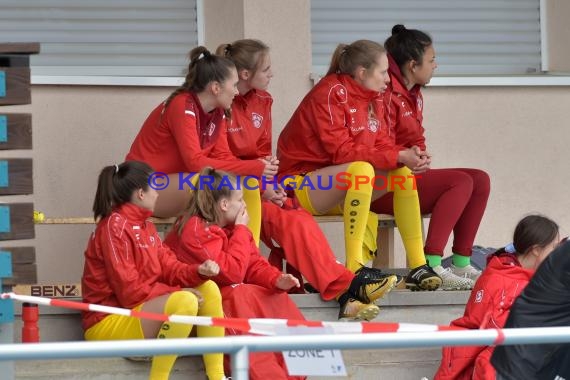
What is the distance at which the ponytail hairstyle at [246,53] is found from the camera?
22.2 feet

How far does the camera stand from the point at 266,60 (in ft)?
22.3

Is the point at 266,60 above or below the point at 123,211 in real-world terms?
above

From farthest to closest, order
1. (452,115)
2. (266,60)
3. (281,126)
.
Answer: (452,115) → (281,126) → (266,60)

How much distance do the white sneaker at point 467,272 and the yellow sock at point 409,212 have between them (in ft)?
1.09

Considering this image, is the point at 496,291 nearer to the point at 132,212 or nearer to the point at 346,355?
the point at 346,355

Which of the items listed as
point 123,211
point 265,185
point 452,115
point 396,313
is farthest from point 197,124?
point 452,115

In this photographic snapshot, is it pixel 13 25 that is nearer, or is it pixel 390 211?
pixel 390 211

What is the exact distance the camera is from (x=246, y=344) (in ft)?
10.6

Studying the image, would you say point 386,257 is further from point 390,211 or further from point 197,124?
point 197,124

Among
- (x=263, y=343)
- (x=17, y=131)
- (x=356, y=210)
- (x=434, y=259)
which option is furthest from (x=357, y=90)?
(x=263, y=343)

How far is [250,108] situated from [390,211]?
0.92 meters

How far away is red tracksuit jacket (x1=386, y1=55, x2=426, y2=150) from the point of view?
7.14 metres

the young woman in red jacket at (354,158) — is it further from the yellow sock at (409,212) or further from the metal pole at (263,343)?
the metal pole at (263,343)

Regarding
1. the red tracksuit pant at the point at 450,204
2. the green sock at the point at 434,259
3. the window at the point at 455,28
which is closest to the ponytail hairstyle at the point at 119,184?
the red tracksuit pant at the point at 450,204
